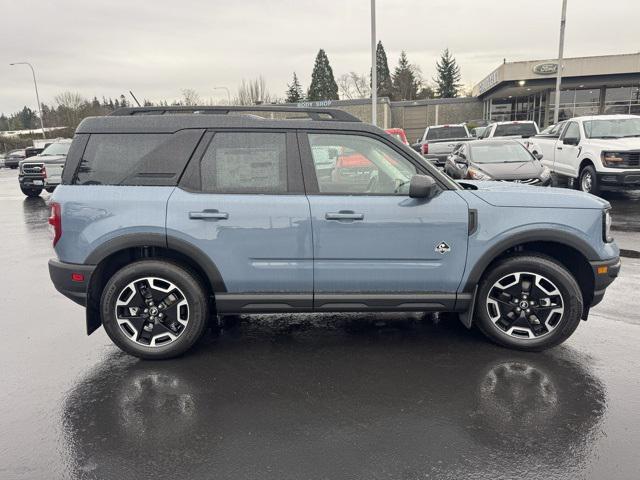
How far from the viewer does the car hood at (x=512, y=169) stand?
438 inches

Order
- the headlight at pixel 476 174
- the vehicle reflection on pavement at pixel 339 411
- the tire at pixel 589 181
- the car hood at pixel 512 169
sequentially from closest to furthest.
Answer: the vehicle reflection on pavement at pixel 339 411
the headlight at pixel 476 174
the car hood at pixel 512 169
the tire at pixel 589 181

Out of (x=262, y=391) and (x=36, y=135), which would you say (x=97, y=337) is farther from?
(x=36, y=135)

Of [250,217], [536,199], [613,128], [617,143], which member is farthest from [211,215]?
[613,128]

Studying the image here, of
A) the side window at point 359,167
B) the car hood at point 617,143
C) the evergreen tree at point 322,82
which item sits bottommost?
the car hood at point 617,143

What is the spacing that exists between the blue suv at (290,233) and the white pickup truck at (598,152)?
341 inches

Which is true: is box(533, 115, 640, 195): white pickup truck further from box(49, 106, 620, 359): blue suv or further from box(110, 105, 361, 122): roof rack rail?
box(110, 105, 361, 122): roof rack rail

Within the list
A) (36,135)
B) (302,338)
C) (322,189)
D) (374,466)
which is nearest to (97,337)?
(302,338)

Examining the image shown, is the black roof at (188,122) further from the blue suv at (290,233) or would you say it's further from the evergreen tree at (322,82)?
the evergreen tree at (322,82)

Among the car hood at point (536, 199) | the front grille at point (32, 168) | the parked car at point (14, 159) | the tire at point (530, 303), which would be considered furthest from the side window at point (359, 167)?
the parked car at point (14, 159)

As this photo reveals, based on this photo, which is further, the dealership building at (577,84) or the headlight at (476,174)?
the dealership building at (577,84)

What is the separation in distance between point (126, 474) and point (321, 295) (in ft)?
6.19

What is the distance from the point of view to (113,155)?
4.10 m

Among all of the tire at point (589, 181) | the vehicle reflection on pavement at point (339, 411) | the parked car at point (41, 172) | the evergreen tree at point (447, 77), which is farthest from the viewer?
the evergreen tree at point (447, 77)

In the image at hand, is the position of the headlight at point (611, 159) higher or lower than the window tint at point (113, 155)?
lower
